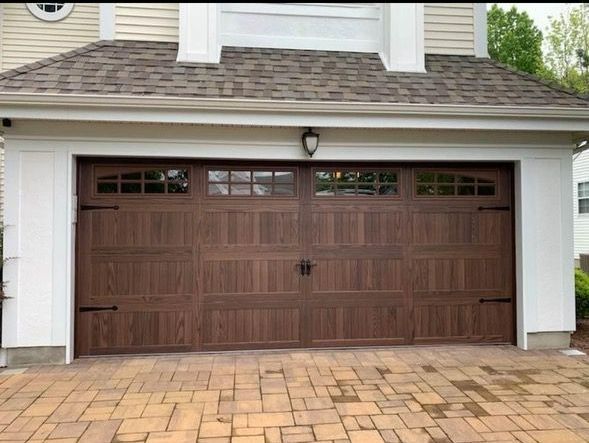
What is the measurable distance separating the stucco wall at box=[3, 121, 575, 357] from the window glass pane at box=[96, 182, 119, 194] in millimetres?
288

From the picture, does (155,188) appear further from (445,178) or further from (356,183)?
(445,178)

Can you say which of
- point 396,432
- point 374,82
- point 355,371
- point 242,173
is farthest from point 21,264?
point 374,82

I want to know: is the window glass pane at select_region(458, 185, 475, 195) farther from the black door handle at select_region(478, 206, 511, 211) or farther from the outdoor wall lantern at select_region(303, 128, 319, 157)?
the outdoor wall lantern at select_region(303, 128, 319, 157)

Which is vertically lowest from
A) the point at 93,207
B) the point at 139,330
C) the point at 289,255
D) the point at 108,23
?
the point at 139,330

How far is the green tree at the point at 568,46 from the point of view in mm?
14219

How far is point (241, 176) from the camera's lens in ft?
16.8

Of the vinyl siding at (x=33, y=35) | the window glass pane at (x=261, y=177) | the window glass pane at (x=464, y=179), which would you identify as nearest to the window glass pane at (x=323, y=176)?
the window glass pane at (x=261, y=177)

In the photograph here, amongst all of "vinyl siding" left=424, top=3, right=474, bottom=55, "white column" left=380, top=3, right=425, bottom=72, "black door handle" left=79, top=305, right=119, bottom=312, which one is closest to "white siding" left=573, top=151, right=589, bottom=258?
"vinyl siding" left=424, top=3, right=474, bottom=55

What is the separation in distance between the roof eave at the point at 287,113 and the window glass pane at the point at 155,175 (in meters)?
0.66

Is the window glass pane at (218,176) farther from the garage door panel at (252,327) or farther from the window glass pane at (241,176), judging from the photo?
the garage door panel at (252,327)

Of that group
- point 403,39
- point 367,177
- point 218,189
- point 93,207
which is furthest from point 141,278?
point 403,39

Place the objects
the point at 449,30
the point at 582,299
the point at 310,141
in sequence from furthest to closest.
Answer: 1. the point at 582,299
2. the point at 449,30
3. the point at 310,141

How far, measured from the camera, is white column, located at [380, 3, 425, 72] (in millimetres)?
5781

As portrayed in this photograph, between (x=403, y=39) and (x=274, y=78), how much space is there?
1841mm
